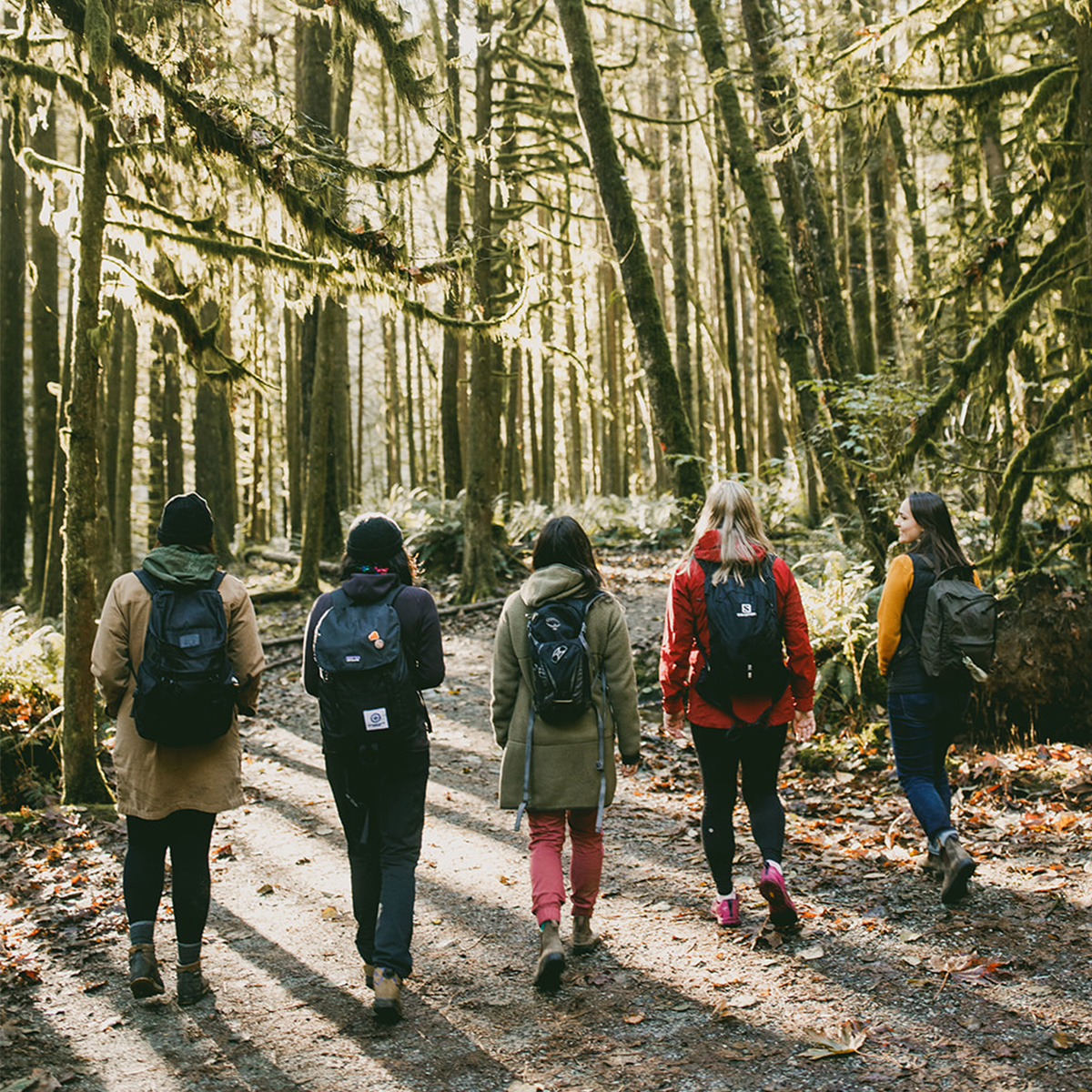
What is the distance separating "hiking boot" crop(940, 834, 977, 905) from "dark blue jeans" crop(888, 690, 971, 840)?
4.5 inches

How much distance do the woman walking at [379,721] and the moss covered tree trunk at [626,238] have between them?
638 cm

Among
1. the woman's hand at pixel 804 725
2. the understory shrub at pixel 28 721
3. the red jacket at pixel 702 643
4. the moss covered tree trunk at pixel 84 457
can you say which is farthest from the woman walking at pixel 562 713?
the understory shrub at pixel 28 721

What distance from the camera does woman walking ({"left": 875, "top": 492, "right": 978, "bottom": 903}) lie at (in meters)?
4.68

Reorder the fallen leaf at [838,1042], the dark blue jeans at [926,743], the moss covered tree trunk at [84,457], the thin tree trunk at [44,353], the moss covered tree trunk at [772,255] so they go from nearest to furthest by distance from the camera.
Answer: the fallen leaf at [838,1042] < the dark blue jeans at [926,743] < the moss covered tree trunk at [84,457] < the moss covered tree trunk at [772,255] < the thin tree trunk at [44,353]

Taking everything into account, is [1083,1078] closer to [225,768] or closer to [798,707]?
[798,707]

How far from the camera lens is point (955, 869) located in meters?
4.42

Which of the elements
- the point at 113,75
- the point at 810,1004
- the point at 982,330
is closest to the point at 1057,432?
the point at 982,330

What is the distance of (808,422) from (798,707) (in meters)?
6.53

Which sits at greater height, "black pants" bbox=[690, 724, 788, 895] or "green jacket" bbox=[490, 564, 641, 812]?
"green jacket" bbox=[490, 564, 641, 812]

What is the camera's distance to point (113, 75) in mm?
6102

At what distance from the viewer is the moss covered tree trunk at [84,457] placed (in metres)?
6.23

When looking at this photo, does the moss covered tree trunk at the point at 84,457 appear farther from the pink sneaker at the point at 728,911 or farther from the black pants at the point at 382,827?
the pink sneaker at the point at 728,911

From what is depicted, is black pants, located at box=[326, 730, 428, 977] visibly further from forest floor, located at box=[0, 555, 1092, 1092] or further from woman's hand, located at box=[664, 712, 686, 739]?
woman's hand, located at box=[664, 712, 686, 739]

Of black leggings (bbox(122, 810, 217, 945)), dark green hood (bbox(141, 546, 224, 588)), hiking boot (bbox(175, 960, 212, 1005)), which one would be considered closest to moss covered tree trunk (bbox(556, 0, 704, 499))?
dark green hood (bbox(141, 546, 224, 588))
